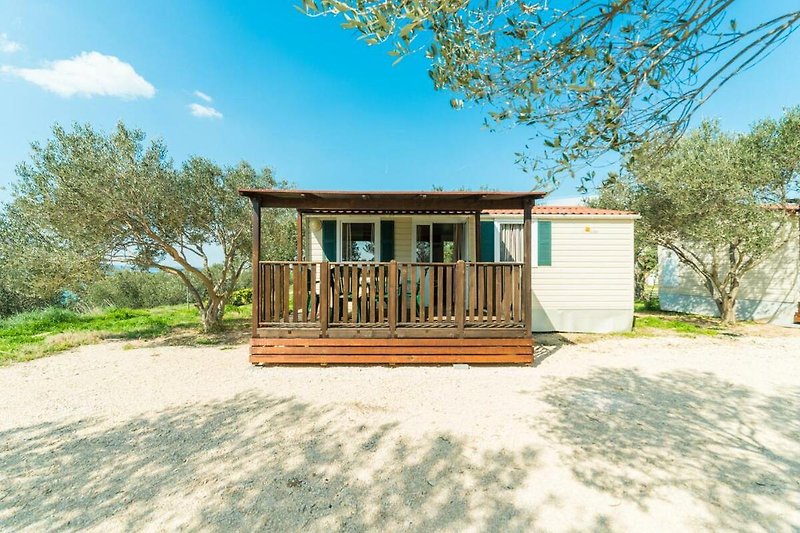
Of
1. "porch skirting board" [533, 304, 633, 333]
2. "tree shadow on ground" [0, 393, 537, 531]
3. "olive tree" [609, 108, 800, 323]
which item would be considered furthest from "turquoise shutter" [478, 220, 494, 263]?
"tree shadow on ground" [0, 393, 537, 531]

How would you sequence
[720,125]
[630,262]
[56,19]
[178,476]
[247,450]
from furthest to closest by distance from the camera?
[720,125] < [630,262] < [56,19] < [247,450] < [178,476]

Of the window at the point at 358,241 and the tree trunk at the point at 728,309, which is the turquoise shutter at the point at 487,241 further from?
the tree trunk at the point at 728,309

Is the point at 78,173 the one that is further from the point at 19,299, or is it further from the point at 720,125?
the point at 720,125

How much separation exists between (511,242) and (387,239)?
116 inches

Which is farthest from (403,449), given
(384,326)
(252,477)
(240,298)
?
(240,298)

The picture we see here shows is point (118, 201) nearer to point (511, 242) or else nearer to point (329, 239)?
point (329, 239)

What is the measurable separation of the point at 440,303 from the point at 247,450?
130 inches

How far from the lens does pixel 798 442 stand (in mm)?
2938

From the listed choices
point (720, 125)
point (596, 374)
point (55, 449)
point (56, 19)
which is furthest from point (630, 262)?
point (56, 19)

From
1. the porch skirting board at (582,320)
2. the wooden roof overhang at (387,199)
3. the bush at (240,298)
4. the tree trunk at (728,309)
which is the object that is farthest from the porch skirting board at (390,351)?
the bush at (240,298)

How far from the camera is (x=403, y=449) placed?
2838 millimetres

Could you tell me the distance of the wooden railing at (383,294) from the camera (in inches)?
206

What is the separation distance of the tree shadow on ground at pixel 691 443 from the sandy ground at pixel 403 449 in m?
0.02

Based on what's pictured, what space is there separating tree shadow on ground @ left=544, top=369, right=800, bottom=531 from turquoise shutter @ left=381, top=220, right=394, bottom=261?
4520 millimetres
